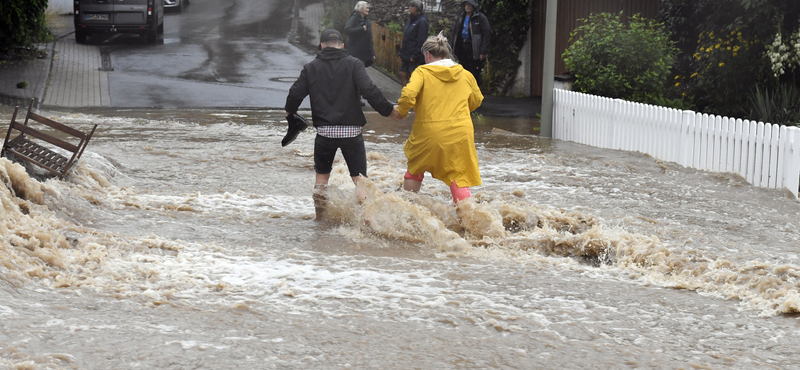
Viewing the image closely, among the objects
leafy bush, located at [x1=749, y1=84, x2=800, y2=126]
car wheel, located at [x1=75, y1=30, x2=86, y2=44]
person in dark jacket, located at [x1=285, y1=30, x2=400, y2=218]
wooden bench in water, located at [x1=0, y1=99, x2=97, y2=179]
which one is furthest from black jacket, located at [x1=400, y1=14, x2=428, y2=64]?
car wheel, located at [x1=75, y1=30, x2=86, y2=44]

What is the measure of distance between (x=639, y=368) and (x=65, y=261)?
373cm

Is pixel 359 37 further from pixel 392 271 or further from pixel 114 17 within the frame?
pixel 114 17

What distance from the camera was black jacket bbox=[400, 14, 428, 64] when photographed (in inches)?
539

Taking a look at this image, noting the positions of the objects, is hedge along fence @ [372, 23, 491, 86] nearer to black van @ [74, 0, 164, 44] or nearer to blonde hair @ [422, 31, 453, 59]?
black van @ [74, 0, 164, 44]

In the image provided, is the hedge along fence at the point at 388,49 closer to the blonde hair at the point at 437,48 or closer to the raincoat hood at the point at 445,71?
the blonde hair at the point at 437,48

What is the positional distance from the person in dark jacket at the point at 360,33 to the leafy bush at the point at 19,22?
736 centimetres

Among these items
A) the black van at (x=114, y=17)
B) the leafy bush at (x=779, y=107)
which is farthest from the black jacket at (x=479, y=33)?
the black van at (x=114, y=17)

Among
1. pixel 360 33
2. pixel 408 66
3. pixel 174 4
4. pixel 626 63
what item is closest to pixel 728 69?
pixel 626 63

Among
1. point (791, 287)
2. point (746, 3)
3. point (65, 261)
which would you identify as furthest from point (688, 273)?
point (746, 3)

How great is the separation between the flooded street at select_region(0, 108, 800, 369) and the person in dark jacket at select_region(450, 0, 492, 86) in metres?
4.86

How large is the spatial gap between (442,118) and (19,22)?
13498 mm

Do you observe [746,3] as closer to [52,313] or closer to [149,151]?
[149,151]

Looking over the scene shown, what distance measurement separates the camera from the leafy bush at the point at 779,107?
1088 cm

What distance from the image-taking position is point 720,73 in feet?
39.1
